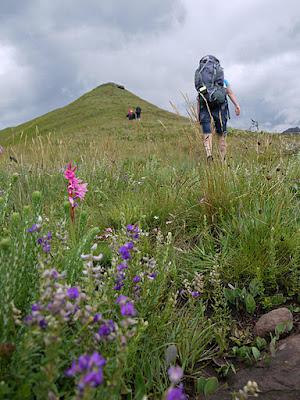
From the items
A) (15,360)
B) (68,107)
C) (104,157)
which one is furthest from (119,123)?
(15,360)

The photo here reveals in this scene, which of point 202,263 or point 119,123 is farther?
point 119,123

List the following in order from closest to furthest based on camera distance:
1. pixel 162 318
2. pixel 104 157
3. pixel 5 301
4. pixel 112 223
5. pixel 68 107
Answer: pixel 5 301 < pixel 162 318 < pixel 112 223 < pixel 104 157 < pixel 68 107

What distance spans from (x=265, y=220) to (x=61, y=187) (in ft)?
9.96

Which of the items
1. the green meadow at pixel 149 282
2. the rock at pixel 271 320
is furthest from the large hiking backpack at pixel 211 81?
the rock at pixel 271 320

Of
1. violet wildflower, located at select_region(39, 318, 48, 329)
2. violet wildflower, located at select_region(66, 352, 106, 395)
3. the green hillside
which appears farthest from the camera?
the green hillside

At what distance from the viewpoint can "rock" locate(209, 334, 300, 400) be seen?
1840mm

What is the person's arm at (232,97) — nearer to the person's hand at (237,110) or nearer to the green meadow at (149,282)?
the person's hand at (237,110)

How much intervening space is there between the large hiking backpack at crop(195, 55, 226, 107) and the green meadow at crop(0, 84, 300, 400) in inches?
96.7

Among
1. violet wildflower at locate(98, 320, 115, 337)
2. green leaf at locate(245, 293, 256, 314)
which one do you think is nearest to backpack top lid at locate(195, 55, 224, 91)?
green leaf at locate(245, 293, 256, 314)

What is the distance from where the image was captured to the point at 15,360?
134cm

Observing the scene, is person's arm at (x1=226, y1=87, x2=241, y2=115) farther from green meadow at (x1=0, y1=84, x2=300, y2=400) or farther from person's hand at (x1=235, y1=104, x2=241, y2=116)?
green meadow at (x1=0, y1=84, x2=300, y2=400)

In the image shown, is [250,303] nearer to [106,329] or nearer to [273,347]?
[273,347]

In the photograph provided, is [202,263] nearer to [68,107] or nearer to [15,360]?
[15,360]

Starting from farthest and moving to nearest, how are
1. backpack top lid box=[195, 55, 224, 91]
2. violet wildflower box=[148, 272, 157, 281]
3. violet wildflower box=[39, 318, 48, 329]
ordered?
backpack top lid box=[195, 55, 224, 91] < violet wildflower box=[148, 272, 157, 281] < violet wildflower box=[39, 318, 48, 329]
